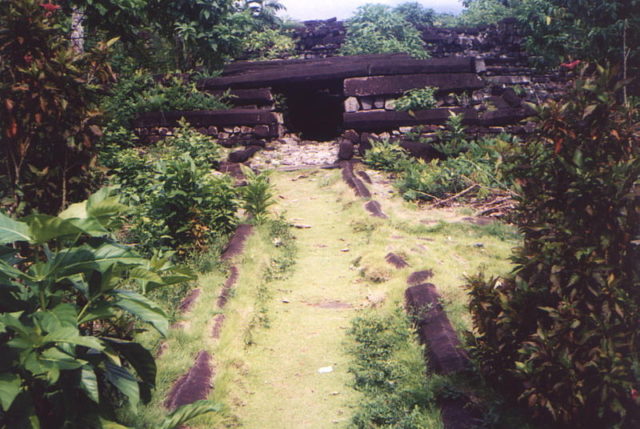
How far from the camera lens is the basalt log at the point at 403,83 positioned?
12.4 metres

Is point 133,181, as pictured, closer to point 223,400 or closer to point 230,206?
point 230,206

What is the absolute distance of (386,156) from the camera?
10.9 meters

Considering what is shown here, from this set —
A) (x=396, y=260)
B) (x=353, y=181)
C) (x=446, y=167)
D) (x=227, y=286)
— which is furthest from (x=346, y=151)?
(x=227, y=286)

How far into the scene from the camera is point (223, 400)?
3.73 meters

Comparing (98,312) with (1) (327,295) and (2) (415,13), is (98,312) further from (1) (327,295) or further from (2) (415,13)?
(2) (415,13)

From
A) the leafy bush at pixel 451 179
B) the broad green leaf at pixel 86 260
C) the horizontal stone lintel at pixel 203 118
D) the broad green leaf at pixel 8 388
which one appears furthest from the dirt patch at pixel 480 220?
the horizontal stone lintel at pixel 203 118

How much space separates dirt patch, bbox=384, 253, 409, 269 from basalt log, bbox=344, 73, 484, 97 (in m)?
7.17

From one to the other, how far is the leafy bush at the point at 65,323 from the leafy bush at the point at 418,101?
9.96 m

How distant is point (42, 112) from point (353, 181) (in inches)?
240

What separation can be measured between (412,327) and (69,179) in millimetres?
2947

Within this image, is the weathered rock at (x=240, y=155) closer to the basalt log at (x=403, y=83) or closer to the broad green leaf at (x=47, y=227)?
the basalt log at (x=403, y=83)

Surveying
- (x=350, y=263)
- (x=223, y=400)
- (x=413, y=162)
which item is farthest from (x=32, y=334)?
(x=413, y=162)

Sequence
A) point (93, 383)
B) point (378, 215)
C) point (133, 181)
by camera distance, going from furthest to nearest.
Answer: point (133, 181) → point (378, 215) → point (93, 383)

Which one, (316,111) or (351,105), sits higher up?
(351,105)
